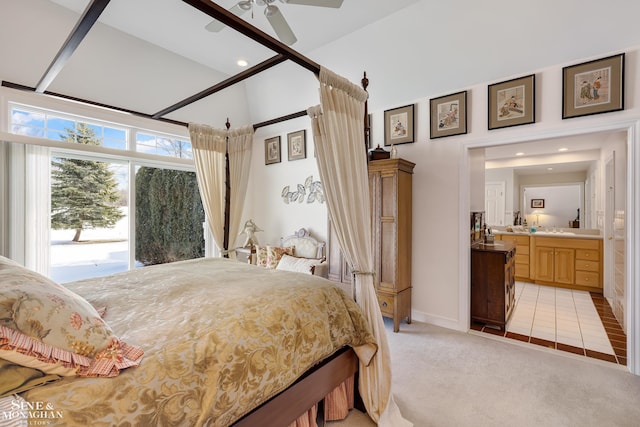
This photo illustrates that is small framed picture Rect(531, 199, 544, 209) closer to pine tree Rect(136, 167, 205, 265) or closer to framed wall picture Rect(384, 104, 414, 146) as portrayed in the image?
framed wall picture Rect(384, 104, 414, 146)

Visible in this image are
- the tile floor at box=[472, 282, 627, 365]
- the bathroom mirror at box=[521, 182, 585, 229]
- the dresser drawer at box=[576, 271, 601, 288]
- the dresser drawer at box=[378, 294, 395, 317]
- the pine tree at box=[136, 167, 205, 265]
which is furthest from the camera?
the bathroom mirror at box=[521, 182, 585, 229]

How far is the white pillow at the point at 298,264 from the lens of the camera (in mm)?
3885

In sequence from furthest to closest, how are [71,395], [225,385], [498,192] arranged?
[498,192], [225,385], [71,395]

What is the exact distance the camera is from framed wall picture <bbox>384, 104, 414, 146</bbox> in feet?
12.1

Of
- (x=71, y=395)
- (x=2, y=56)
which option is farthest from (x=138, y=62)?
(x=71, y=395)

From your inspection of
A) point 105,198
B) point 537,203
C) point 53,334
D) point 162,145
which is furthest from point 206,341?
point 537,203

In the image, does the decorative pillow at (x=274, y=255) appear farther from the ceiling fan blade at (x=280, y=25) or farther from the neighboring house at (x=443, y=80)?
the ceiling fan blade at (x=280, y=25)

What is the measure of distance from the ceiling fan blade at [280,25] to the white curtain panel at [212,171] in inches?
44.5

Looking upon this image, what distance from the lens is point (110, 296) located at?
1.70 m

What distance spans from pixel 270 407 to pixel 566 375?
258 centimetres

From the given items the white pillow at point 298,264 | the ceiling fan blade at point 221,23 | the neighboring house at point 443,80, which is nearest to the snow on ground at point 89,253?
the neighboring house at point 443,80

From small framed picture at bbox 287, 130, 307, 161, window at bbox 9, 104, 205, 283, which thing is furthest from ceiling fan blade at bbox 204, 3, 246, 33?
small framed picture at bbox 287, 130, 307, 161

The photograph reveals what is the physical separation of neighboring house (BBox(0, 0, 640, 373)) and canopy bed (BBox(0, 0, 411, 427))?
1.37 meters

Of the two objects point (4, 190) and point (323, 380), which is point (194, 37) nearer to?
point (4, 190)
